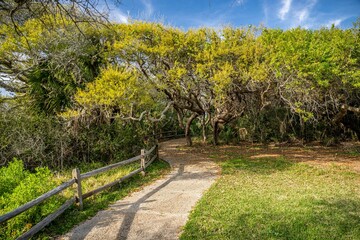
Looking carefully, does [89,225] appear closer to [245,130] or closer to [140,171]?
[140,171]

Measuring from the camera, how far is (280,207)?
22.6 ft

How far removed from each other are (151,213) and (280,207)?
131 inches

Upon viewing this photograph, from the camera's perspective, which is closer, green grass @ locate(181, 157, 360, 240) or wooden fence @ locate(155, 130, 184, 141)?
green grass @ locate(181, 157, 360, 240)

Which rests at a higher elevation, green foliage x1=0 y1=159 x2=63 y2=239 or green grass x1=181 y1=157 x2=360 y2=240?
green foliage x1=0 y1=159 x2=63 y2=239

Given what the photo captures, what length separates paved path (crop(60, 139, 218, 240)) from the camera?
220 inches

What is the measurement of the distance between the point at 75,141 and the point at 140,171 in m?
4.39

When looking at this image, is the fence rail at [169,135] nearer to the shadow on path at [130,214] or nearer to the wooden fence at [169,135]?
the wooden fence at [169,135]

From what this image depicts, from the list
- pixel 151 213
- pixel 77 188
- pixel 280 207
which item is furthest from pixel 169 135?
pixel 280 207

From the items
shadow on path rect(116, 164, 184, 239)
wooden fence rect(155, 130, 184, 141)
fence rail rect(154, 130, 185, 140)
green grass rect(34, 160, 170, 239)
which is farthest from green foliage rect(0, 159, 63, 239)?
fence rail rect(154, 130, 185, 140)

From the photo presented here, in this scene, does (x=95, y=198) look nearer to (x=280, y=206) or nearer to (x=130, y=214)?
(x=130, y=214)

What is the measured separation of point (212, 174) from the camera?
11.5 meters

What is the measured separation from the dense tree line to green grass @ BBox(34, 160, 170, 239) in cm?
305

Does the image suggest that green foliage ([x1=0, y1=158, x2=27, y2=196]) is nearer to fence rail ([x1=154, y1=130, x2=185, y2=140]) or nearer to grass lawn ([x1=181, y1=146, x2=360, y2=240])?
grass lawn ([x1=181, y1=146, x2=360, y2=240])

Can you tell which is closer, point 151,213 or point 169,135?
point 151,213
